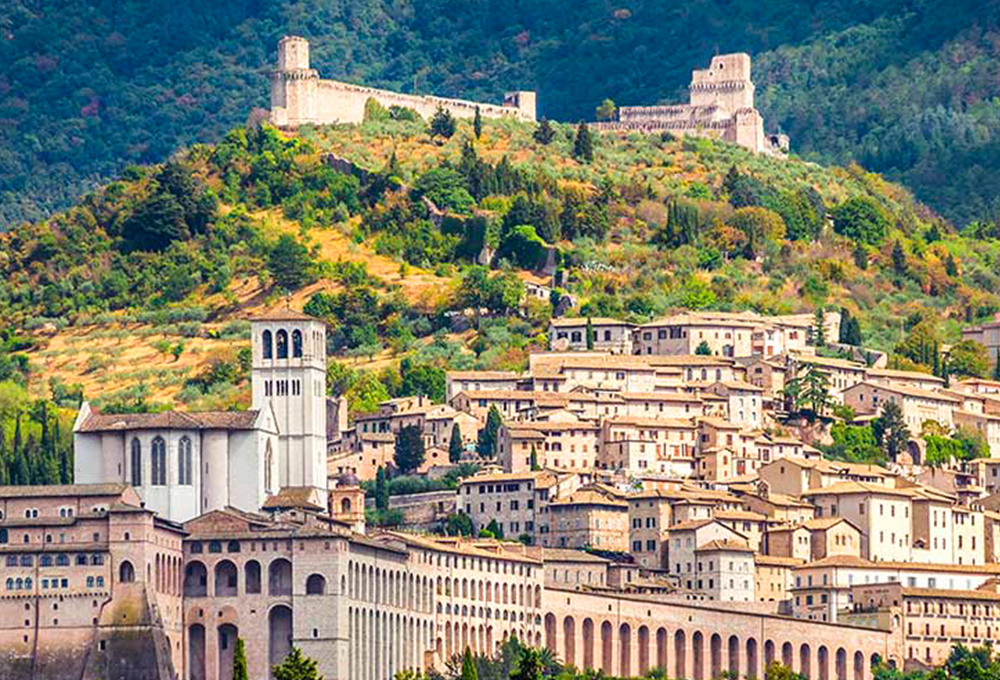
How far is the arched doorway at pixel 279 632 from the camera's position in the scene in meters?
116

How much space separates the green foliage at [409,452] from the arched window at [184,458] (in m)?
15.2

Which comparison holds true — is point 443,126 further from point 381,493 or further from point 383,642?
point 383,642

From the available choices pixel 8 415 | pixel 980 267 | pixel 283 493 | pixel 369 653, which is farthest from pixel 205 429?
pixel 980 267

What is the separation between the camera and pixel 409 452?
137 m

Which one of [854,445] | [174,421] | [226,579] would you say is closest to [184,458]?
[174,421]

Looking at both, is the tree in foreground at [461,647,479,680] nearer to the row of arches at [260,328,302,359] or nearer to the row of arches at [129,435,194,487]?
the row of arches at [129,435,194,487]

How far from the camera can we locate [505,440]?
137m

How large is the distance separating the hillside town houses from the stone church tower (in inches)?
3.7

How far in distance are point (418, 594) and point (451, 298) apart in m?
41.8

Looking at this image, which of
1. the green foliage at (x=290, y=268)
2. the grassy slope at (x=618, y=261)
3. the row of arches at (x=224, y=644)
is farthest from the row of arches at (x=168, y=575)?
the green foliage at (x=290, y=268)

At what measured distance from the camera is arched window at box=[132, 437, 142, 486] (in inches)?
4865

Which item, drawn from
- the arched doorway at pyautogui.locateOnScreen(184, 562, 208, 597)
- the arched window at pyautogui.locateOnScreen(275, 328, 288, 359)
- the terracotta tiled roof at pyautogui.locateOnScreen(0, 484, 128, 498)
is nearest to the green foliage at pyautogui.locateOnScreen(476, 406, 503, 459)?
the arched window at pyautogui.locateOnScreen(275, 328, 288, 359)

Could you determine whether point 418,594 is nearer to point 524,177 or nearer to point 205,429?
point 205,429

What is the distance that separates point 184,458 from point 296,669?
2021 centimetres
